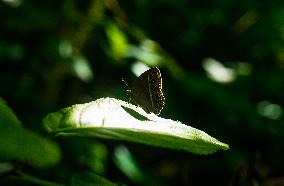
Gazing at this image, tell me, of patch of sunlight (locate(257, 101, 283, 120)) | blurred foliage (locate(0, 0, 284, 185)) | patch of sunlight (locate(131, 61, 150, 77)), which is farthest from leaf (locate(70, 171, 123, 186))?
patch of sunlight (locate(257, 101, 283, 120))

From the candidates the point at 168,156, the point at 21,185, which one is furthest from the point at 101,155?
the point at 168,156

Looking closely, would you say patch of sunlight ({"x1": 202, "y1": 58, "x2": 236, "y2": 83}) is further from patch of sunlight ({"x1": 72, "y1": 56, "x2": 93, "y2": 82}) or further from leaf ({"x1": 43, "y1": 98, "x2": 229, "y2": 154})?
leaf ({"x1": 43, "y1": 98, "x2": 229, "y2": 154})

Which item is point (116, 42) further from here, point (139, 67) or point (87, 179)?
point (87, 179)

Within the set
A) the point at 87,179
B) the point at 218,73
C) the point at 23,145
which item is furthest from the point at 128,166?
the point at 23,145

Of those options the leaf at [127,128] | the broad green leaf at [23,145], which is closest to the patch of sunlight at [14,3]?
the leaf at [127,128]

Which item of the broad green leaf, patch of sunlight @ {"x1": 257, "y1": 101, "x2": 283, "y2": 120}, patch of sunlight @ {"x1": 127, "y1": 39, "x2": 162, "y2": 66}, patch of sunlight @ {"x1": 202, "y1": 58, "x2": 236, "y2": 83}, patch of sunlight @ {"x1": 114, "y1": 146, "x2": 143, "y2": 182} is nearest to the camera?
the broad green leaf

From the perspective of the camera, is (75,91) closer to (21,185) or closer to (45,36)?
(45,36)
